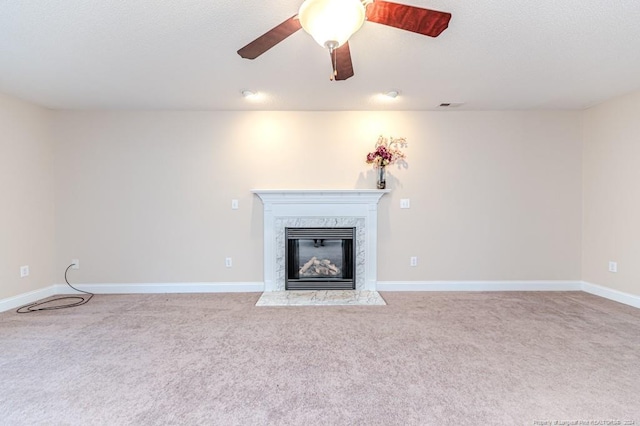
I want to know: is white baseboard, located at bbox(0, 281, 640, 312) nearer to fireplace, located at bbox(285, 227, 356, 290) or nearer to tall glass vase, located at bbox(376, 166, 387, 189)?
fireplace, located at bbox(285, 227, 356, 290)

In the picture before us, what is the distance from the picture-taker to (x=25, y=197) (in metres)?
3.64

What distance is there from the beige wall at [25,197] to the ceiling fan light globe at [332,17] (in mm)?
3890

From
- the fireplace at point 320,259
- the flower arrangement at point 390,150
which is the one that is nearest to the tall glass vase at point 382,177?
→ the flower arrangement at point 390,150

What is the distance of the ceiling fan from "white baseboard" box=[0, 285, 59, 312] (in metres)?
4.03

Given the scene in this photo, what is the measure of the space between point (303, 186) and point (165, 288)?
2.23 m

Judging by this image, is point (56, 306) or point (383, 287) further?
point (383, 287)

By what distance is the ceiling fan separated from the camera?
1.39 metres

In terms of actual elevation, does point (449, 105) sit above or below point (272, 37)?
above

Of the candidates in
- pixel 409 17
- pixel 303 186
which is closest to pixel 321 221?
pixel 303 186

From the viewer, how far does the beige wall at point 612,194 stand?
3445 millimetres

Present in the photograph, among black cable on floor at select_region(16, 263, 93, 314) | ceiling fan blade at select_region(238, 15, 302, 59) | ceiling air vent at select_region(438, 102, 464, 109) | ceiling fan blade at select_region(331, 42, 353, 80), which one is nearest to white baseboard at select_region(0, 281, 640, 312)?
black cable on floor at select_region(16, 263, 93, 314)

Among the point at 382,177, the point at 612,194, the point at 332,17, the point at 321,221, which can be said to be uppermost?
the point at 332,17

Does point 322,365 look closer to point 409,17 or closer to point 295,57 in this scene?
point 409,17

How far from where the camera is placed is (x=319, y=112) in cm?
406
